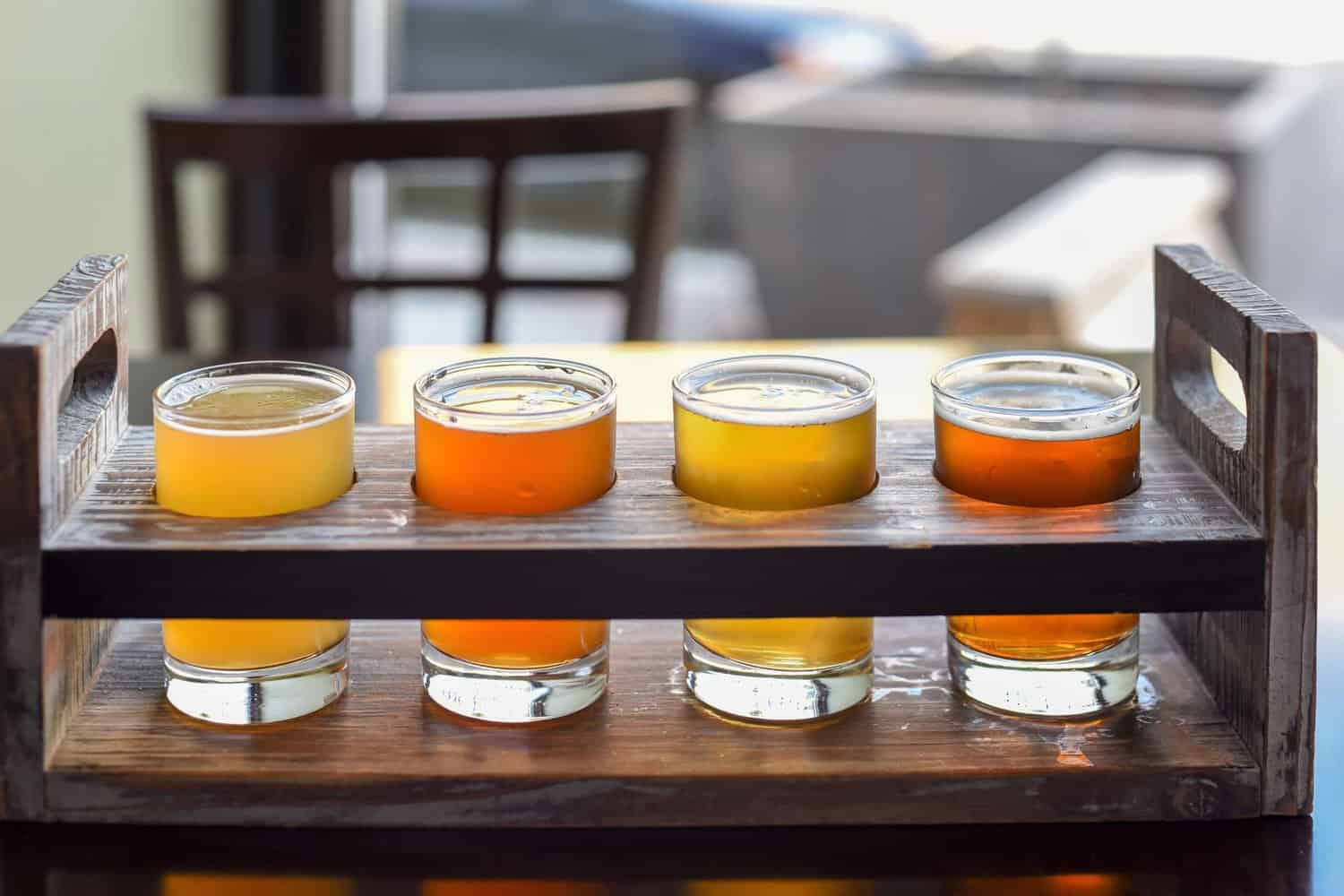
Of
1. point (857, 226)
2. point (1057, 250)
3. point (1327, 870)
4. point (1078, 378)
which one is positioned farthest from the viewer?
point (857, 226)

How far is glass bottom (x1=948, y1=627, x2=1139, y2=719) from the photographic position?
0.77m

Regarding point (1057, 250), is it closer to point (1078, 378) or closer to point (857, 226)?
point (857, 226)

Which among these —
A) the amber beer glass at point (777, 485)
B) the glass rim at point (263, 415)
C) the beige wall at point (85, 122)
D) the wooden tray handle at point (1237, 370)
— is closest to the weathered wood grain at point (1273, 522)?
the wooden tray handle at point (1237, 370)

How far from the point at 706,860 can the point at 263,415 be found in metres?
0.29

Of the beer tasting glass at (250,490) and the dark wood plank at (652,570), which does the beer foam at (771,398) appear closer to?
the dark wood plank at (652,570)

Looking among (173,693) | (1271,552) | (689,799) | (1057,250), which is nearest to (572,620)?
(689,799)

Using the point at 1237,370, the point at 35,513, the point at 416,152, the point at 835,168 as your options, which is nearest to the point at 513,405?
the point at 35,513

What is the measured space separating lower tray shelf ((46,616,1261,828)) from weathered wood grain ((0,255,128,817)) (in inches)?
0.7

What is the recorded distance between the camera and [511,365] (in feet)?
2.67

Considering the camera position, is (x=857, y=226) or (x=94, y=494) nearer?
(x=94, y=494)

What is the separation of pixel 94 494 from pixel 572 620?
0.81ft

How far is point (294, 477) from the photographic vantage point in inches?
29.1

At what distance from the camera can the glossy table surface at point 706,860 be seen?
0.67 metres

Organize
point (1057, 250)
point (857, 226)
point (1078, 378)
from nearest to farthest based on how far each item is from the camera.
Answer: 1. point (1078, 378)
2. point (1057, 250)
3. point (857, 226)
